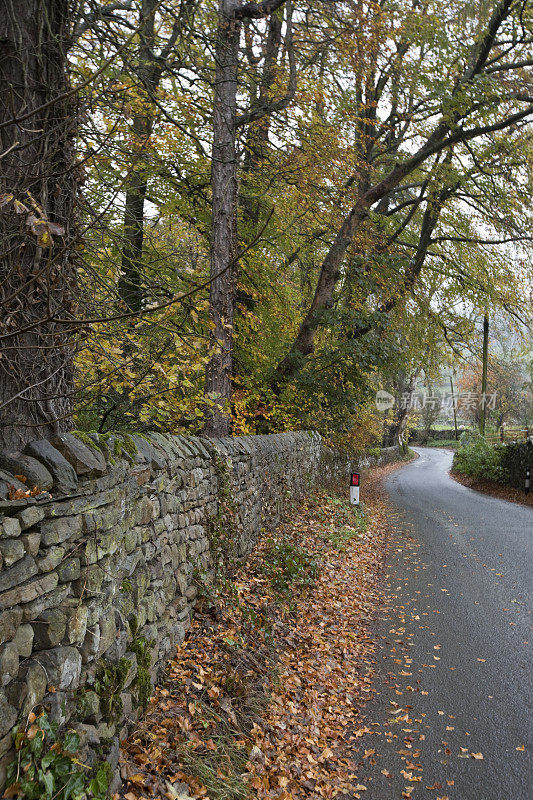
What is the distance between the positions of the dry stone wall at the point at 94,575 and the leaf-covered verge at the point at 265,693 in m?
0.22

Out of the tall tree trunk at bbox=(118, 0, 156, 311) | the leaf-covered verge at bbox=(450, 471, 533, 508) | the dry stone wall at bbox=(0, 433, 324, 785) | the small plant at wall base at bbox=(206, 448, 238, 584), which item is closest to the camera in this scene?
the dry stone wall at bbox=(0, 433, 324, 785)

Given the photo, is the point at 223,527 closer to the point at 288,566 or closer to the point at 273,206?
the point at 288,566

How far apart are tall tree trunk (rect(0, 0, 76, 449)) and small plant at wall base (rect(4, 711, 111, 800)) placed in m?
1.73

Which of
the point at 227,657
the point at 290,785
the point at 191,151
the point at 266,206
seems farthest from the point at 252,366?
the point at 290,785

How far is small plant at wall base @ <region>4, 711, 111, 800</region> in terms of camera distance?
2254mm

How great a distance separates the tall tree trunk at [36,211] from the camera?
359 centimetres

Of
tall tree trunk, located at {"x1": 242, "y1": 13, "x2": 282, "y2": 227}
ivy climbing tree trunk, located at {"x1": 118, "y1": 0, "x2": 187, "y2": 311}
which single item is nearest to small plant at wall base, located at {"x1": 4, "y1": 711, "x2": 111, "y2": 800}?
ivy climbing tree trunk, located at {"x1": 118, "y1": 0, "x2": 187, "y2": 311}

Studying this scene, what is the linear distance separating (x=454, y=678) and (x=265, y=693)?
5.83 feet

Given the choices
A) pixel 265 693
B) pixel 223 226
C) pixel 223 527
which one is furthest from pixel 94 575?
pixel 223 226

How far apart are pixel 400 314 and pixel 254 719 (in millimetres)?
13659

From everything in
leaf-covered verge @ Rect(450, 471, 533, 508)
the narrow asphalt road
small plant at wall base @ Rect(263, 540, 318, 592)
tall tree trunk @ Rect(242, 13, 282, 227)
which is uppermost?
tall tree trunk @ Rect(242, 13, 282, 227)

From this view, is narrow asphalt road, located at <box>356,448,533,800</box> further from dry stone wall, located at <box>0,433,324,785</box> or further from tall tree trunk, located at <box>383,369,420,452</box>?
tall tree trunk, located at <box>383,369,420,452</box>

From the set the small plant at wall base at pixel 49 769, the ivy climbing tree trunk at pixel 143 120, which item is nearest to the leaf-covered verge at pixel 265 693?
the small plant at wall base at pixel 49 769

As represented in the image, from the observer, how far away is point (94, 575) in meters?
3.14
